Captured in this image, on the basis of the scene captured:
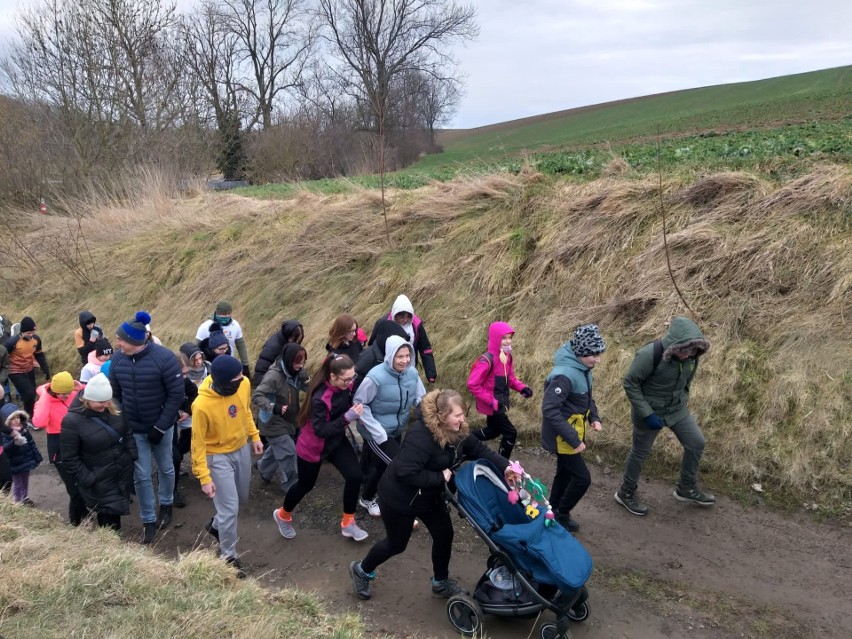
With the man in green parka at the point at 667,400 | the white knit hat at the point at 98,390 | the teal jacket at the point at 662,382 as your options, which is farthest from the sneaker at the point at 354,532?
the teal jacket at the point at 662,382

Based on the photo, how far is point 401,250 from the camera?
1130 centimetres

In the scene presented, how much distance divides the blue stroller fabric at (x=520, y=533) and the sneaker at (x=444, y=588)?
28.7 inches

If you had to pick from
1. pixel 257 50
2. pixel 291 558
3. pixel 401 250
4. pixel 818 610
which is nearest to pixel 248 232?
pixel 401 250

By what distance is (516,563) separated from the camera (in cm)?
420

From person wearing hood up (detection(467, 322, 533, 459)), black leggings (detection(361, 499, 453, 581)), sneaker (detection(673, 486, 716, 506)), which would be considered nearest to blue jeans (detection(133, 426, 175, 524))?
black leggings (detection(361, 499, 453, 581))

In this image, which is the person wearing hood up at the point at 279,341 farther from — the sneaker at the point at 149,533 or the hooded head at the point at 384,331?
the sneaker at the point at 149,533

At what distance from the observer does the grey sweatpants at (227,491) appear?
5.16 meters

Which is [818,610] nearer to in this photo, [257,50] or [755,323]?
[755,323]

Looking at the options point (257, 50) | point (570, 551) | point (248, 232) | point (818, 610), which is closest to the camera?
point (570, 551)

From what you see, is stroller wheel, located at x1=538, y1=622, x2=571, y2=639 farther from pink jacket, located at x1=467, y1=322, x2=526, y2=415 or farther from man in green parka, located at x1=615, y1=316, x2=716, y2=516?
pink jacket, located at x1=467, y1=322, x2=526, y2=415

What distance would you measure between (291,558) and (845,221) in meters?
7.48

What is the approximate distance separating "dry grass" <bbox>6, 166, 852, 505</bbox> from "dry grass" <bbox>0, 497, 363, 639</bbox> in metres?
4.12

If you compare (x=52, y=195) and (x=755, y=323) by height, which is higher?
(x=52, y=195)

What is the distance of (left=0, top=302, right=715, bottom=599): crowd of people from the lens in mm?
4516
